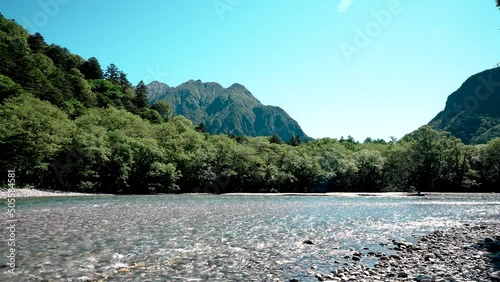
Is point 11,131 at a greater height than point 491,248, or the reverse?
point 11,131

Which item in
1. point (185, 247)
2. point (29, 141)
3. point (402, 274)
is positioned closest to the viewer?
point (402, 274)

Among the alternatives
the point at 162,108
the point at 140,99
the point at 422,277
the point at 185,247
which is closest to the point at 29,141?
the point at 185,247

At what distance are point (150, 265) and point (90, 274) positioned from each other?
6.50 ft

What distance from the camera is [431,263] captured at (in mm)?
12125

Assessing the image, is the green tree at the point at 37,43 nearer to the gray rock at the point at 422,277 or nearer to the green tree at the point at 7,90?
the green tree at the point at 7,90

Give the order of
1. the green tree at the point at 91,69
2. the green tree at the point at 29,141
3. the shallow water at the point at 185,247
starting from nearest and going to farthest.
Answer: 1. the shallow water at the point at 185,247
2. the green tree at the point at 29,141
3. the green tree at the point at 91,69

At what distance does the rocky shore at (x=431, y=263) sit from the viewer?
33.2 feet

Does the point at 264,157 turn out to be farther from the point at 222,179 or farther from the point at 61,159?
the point at 61,159

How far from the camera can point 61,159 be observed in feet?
215

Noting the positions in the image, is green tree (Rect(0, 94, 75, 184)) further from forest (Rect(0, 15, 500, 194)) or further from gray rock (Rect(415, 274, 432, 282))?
gray rock (Rect(415, 274, 432, 282))

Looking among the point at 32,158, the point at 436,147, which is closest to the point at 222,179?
the point at 32,158

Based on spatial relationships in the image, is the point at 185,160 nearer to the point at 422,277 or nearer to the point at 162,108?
the point at 422,277

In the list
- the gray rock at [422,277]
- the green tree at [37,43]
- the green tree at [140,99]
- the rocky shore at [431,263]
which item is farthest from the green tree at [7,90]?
the gray rock at [422,277]

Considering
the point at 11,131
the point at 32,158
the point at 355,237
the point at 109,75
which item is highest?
the point at 109,75
